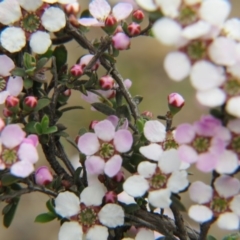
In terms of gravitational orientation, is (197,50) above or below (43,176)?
above

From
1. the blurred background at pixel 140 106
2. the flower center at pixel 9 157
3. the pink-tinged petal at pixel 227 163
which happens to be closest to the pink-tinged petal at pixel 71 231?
the flower center at pixel 9 157

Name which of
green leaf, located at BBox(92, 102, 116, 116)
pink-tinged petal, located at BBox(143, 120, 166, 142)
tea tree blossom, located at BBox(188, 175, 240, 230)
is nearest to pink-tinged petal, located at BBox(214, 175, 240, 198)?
tea tree blossom, located at BBox(188, 175, 240, 230)

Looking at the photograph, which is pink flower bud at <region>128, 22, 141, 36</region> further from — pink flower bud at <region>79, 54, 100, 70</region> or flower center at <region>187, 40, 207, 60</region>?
flower center at <region>187, 40, 207, 60</region>

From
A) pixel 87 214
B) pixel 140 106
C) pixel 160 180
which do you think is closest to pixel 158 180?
pixel 160 180

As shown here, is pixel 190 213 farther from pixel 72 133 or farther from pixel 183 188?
pixel 72 133

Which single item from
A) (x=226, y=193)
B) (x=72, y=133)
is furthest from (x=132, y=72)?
(x=226, y=193)

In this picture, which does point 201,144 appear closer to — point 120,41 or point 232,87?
point 232,87

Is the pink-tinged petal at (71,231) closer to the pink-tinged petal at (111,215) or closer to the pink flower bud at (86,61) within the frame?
the pink-tinged petal at (111,215)
